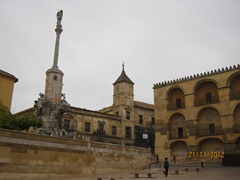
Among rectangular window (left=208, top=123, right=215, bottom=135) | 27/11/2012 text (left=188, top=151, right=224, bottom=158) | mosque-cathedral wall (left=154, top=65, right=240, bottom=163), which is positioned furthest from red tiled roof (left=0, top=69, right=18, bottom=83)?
rectangular window (left=208, top=123, right=215, bottom=135)

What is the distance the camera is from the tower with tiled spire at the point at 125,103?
44494 millimetres

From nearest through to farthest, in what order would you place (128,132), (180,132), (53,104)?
(53,104), (180,132), (128,132)

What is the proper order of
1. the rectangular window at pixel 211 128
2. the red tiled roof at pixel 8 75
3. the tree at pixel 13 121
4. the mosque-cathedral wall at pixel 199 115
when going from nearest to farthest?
1. the tree at pixel 13 121
2. the red tiled roof at pixel 8 75
3. the mosque-cathedral wall at pixel 199 115
4. the rectangular window at pixel 211 128

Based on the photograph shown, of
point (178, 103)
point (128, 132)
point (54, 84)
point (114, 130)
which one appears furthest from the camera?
point (128, 132)

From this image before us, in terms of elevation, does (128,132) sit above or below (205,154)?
above

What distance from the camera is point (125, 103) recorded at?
45125mm

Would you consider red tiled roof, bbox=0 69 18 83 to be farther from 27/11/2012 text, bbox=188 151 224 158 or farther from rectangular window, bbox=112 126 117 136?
27/11/2012 text, bbox=188 151 224 158

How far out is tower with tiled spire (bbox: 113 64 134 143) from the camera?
→ 44.5 metres

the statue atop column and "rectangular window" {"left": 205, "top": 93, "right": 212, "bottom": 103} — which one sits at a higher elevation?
the statue atop column

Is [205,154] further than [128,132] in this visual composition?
No

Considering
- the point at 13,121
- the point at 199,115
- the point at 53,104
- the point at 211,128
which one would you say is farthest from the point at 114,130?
the point at 53,104

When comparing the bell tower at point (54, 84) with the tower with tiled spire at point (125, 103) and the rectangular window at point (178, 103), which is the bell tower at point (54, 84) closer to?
the rectangular window at point (178, 103)

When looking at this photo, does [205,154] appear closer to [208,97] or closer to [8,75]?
[208,97]

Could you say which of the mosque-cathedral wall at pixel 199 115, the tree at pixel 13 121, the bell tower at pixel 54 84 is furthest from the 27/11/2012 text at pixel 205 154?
the tree at pixel 13 121
